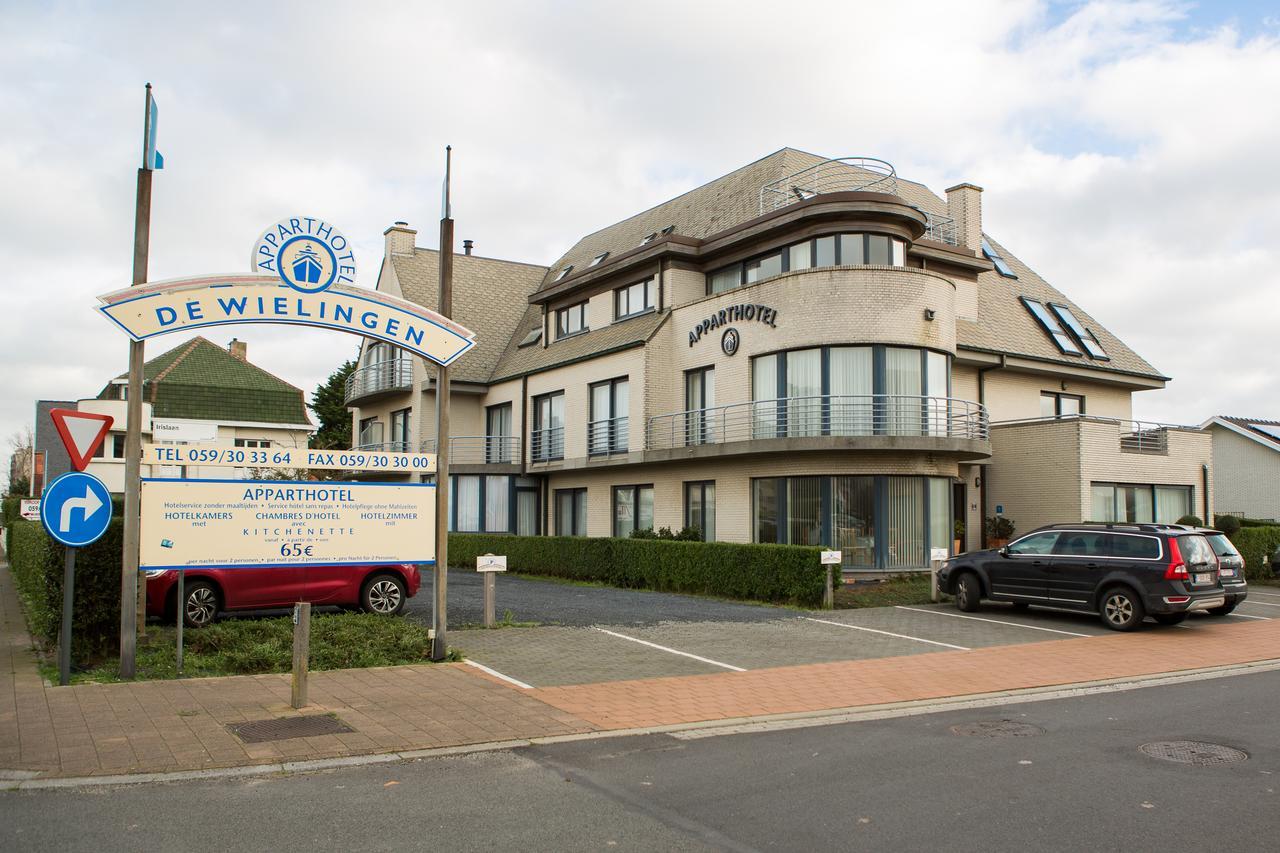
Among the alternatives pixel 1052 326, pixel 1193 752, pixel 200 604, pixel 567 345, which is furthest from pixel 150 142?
pixel 1052 326

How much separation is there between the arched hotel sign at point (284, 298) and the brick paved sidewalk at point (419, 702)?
358cm

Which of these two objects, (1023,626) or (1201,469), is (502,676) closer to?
(1023,626)

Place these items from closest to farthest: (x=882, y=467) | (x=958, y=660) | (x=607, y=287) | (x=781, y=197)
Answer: (x=958, y=660) < (x=882, y=467) < (x=781, y=197) < (x=607, y=287)

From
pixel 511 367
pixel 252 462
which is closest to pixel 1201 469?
pixel 511 367

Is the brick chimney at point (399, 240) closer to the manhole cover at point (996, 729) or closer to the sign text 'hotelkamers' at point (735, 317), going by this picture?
the sign text 'hotelkamers' at point (735, 317)

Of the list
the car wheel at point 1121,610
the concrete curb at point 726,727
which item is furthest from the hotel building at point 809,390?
the concrete curb at point 726,727

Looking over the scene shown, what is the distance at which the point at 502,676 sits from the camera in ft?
35.9

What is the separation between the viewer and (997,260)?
3222 centimetres

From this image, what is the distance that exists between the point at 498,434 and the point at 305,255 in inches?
944

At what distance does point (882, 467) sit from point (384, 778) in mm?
16917

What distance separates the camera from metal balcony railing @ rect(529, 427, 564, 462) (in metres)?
31.0

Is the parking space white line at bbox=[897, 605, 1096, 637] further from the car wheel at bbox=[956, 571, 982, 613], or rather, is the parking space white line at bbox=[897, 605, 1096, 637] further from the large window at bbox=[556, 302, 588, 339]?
the large window at bbox=[556, 302, 588, 339]

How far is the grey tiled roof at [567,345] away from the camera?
1082 inches

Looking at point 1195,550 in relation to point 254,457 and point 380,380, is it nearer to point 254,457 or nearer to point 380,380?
point 254,457
